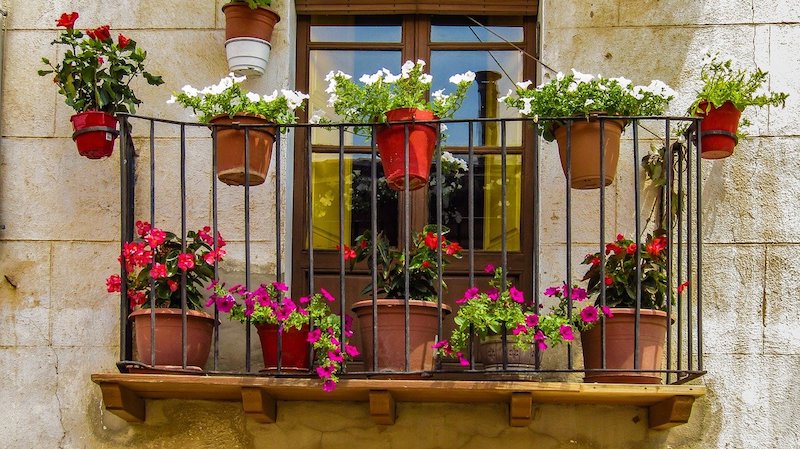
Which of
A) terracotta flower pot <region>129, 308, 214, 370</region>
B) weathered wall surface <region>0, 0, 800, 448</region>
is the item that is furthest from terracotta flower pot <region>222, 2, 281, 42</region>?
terracotta flower pot <region>129, 308, 214, 370</region>

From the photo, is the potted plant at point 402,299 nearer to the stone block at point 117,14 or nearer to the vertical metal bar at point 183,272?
the vertical metal bar at point 183,272

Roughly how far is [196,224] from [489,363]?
156 cm

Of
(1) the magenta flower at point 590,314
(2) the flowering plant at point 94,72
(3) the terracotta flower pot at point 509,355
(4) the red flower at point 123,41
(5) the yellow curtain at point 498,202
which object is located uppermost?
(4) the red flower at point 123,41

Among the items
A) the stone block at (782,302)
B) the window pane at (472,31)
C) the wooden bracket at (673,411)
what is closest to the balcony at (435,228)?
the wooden bracket at (673,411)

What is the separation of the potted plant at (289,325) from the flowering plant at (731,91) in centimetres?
185

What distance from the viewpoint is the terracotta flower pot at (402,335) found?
6.42 metres

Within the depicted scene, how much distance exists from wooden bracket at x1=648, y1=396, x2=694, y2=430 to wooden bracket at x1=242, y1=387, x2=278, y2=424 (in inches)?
66.2

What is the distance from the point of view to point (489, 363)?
6.54m

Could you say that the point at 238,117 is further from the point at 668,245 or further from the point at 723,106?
the point at 723,106

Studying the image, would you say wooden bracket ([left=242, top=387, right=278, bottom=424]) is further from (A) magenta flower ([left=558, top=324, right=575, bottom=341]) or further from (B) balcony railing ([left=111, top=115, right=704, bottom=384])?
(A) magenta flower ([left=558, top=324, right=575, bottom=341])

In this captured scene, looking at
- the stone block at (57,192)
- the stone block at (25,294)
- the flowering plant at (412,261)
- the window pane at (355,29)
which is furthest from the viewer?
the window pane at (355,29)

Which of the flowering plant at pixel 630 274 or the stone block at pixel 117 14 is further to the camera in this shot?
the stone block at pixel 117 14

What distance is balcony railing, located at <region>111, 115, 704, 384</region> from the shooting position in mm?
6477

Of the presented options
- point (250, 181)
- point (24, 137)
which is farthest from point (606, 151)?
point (24, 137)
